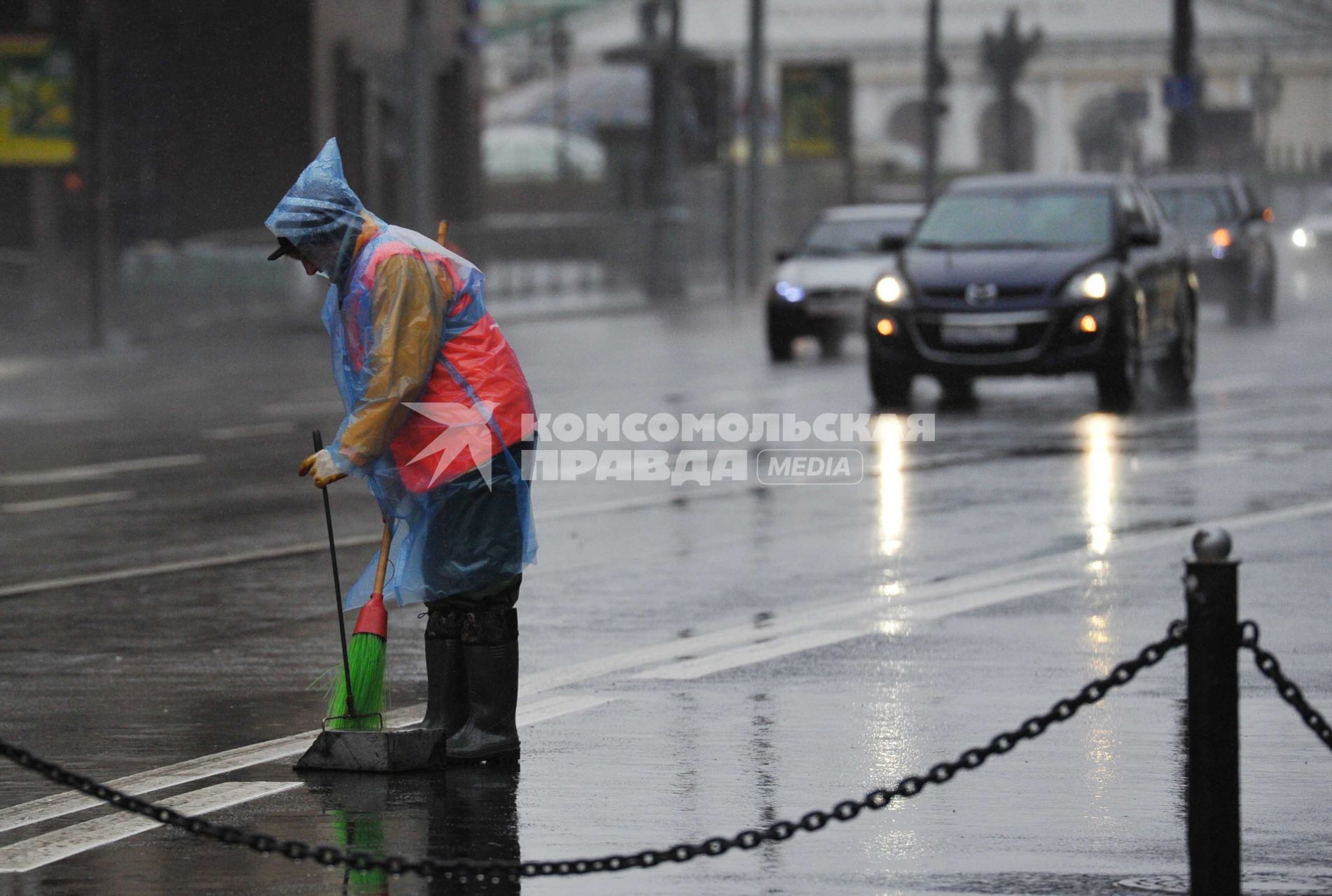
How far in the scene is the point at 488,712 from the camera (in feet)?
23.5

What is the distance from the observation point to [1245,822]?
634cm

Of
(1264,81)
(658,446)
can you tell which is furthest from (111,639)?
(1264,81)

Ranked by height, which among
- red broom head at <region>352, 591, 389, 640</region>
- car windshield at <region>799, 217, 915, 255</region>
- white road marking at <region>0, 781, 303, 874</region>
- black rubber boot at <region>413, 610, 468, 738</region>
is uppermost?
car windshield at <region>799, 217, 915, 255</region>

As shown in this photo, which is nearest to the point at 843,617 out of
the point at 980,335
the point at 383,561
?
the point at 383,561

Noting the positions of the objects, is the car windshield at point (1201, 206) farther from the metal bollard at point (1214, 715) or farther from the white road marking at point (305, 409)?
the metal bollard at point (1214, 715)

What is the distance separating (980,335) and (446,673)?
12.2 m

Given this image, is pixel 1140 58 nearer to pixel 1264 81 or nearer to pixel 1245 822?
pixel 1264 81

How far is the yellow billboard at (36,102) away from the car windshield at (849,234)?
919 centimetres

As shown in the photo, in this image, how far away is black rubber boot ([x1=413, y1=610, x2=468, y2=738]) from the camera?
727 centimetres

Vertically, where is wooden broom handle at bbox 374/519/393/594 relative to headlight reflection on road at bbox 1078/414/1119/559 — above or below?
above

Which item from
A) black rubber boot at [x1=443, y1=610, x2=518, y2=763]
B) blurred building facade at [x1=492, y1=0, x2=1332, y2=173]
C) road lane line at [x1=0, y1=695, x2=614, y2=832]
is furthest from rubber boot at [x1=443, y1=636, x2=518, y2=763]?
blurred building facade at [x1=492, y1=0, x2=1332, y2=173]

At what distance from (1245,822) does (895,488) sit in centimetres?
785

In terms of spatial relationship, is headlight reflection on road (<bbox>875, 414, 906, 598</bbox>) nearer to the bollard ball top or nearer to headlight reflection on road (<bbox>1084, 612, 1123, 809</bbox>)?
headlight reflection on road (<bbox>1084, 612, 1123, 809</bbox>)

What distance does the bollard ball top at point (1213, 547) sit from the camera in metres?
5.21
